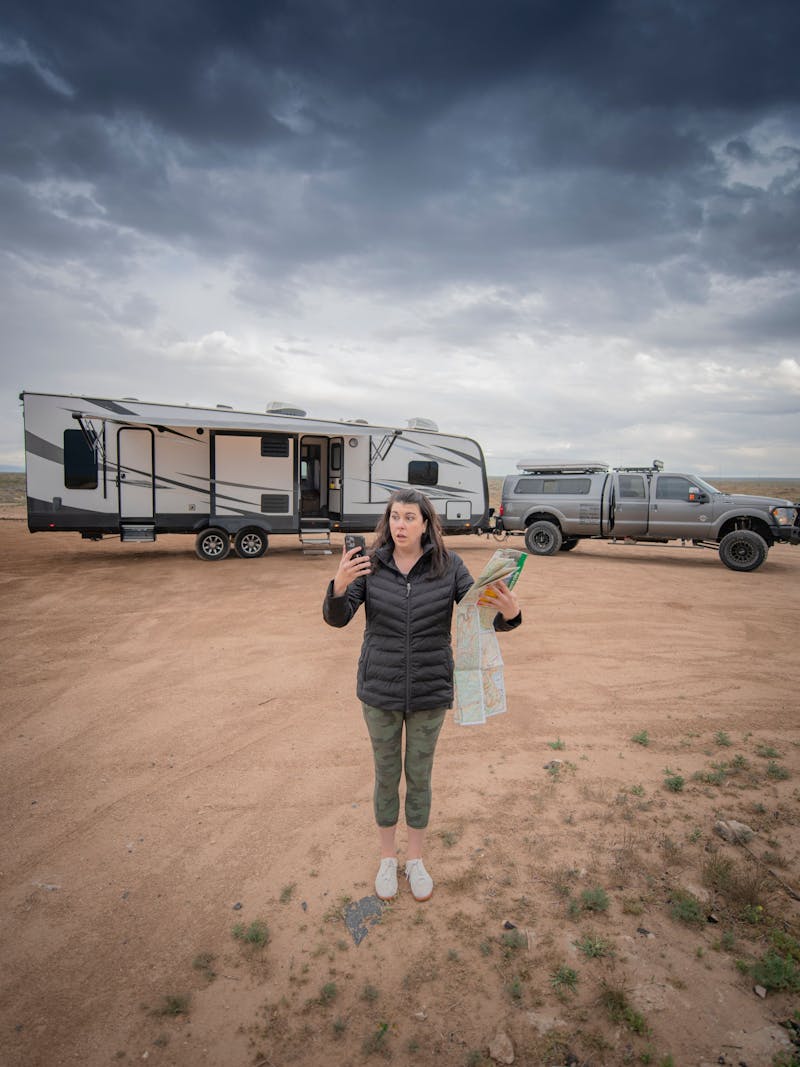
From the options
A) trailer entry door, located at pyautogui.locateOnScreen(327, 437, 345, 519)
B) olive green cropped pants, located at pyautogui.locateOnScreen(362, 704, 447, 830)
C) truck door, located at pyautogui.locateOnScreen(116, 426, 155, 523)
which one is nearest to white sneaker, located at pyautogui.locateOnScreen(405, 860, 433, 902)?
olive green cropped pants, located at pyautogui.locateOnScreen(362, 704, 447, 830)

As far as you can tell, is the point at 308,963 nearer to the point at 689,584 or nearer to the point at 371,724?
the point at 371,724

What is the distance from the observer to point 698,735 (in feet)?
15.9

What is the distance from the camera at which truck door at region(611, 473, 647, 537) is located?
14.2 m

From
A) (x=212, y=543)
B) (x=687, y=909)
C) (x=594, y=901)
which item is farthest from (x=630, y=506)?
(x=594, y=901)

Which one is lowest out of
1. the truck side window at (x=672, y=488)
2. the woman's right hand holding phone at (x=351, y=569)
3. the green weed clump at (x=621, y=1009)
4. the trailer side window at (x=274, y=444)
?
the green weed clump at (x=621, y=1009)

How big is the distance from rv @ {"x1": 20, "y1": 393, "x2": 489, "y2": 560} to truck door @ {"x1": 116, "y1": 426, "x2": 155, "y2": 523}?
2 centimetres

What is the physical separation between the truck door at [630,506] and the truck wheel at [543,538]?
146cm

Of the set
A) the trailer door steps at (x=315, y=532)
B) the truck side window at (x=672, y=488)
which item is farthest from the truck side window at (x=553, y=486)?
the trailer door steps at (x=315, y=532)

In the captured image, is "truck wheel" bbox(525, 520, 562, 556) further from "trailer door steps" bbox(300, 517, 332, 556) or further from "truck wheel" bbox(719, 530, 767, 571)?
"trailer door steps" bbox(300, 517, 332, 556)

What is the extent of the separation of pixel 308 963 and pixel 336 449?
12715 mm

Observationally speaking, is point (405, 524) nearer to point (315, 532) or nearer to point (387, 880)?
point (387, 880)

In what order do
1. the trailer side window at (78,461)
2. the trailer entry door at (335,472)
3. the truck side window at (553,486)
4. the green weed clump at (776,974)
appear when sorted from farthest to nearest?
the truck side window at (553,486), the trailer entry door at (335,472), the trailer side window at (78,461), the green weed clump at (776,974)

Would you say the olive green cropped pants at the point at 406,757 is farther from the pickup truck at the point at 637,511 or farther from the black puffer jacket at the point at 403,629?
the pickup truck at the point at 637,511

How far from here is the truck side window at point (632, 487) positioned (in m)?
14.3
